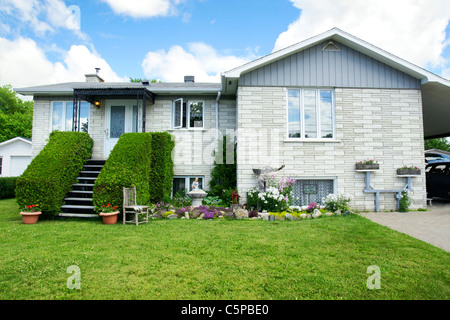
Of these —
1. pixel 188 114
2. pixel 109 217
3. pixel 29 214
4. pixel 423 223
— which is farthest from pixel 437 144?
pixel 29 214

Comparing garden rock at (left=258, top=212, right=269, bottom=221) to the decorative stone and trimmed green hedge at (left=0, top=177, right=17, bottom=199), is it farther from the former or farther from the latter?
trimmed green hedge at (left=0, top=177, right=17, bottom=199)

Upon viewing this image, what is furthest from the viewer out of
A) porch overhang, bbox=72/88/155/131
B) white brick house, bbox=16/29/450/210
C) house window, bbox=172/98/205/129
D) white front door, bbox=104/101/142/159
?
white front door, bbox=104/101/142/159

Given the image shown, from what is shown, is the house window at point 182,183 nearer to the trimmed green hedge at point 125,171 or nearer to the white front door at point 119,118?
the trimmed green hedge at point 125,171

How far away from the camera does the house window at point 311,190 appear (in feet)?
28.1

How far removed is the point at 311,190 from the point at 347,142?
2.06 metres

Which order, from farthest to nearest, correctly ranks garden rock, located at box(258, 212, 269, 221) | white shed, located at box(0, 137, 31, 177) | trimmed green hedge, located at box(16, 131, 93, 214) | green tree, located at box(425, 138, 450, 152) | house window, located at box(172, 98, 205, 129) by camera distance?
green tree, located at box(425, 138, 450, 152) → white shed, located at box(0, 137, 31, 177) → house window, located at box(172, 98, 205, 129) → garden rock, located at box(258, 212, 269, 221) → trimmed green hedge, located at box(16, 131, 93, 214)

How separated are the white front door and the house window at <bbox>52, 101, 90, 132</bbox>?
996 mm

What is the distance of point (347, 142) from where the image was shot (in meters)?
8.53

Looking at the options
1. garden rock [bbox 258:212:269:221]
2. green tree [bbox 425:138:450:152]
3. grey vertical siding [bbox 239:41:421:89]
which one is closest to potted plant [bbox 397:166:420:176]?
grey vertical siding [bbox 239:41:421:89]

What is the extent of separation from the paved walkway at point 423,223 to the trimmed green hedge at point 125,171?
264 inches

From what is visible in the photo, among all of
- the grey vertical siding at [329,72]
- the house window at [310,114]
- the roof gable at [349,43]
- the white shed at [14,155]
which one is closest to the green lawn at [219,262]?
the house window at [310,114]

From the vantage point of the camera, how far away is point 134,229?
578 cm

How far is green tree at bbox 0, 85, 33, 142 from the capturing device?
29.2 m
